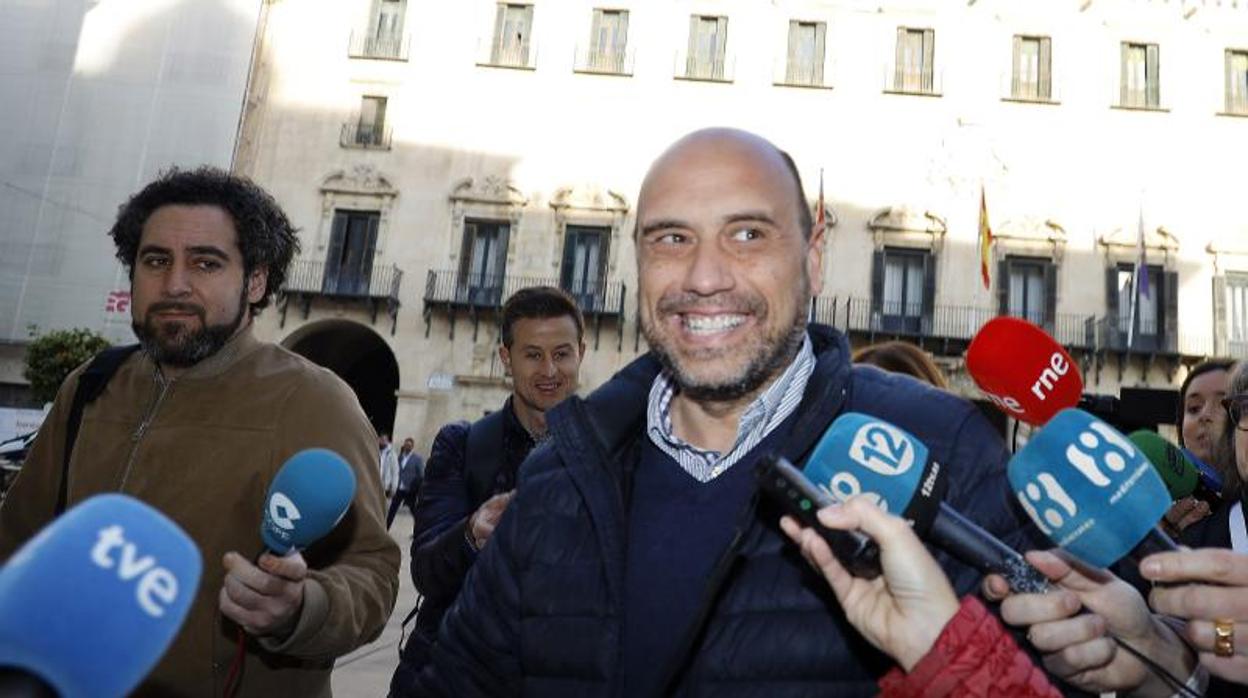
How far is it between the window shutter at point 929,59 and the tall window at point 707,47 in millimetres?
4557

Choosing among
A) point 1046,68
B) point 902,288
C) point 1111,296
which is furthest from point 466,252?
point 1111,296

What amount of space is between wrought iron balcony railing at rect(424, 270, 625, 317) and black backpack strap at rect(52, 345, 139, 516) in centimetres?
1602

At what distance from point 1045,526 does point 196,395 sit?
6.91ft

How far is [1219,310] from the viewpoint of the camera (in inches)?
707

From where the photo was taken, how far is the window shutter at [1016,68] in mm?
19016

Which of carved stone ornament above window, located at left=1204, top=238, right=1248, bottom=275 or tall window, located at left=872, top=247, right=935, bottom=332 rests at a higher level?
carved stone ornament above window, located at left=1204, top=238, right=1248, bottom=275

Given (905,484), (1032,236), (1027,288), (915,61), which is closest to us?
(905,484)

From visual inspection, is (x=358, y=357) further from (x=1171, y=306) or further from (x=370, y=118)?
(x=1171, y=306)

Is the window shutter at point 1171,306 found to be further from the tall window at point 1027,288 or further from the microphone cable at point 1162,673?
the microphone cable at point 1162,673

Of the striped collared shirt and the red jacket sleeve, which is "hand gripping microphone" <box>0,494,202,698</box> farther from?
the striped collared shirt

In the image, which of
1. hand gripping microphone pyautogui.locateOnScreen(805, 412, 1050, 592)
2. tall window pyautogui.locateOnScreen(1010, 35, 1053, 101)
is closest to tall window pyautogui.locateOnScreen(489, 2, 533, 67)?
tall window pyautogui.locateOnScreen(1010, 35, 1053, 101)

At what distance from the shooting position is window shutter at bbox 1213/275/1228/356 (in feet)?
58.3

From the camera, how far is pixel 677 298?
1812 millimetres

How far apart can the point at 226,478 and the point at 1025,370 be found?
2.15 meters
